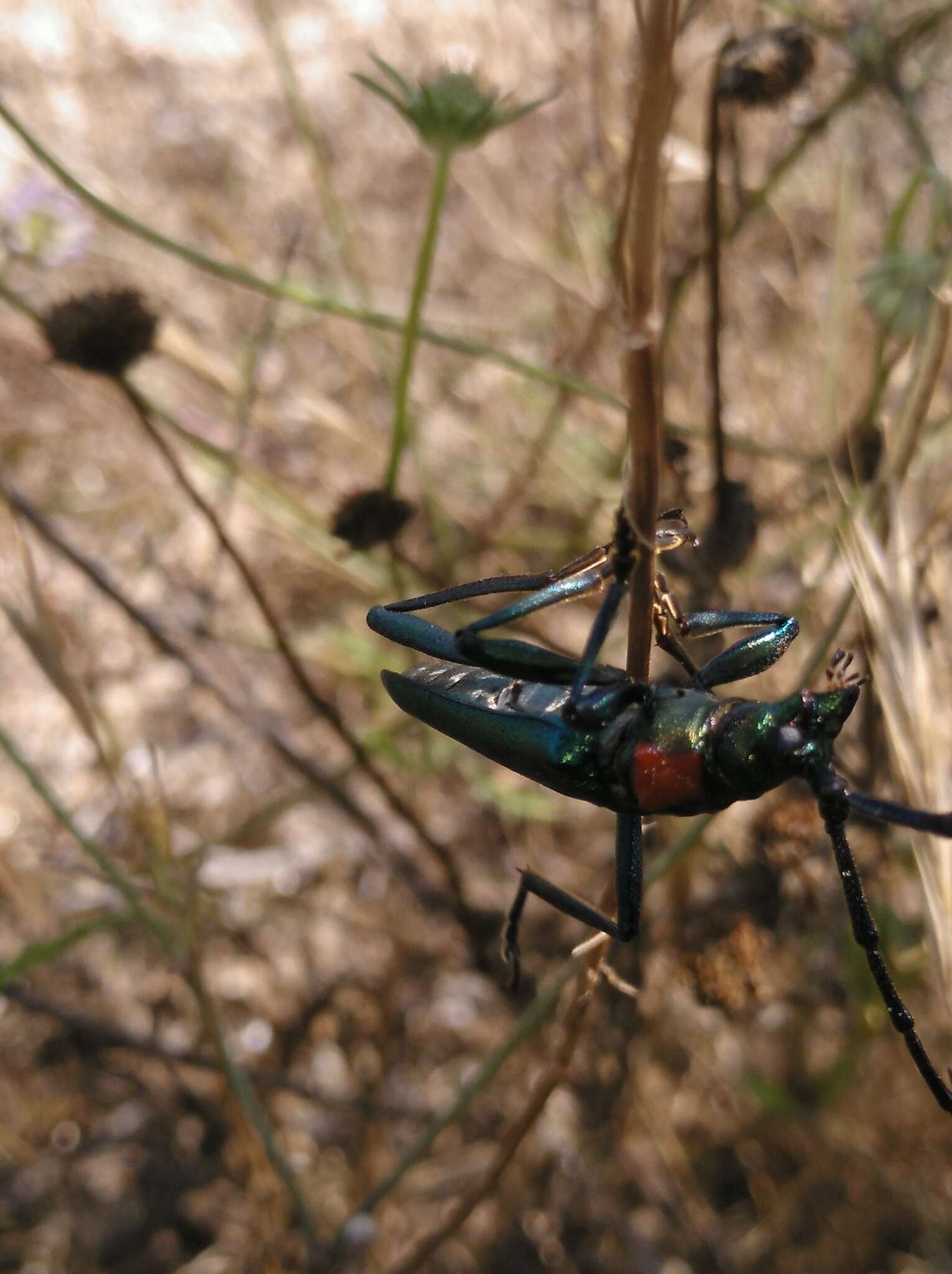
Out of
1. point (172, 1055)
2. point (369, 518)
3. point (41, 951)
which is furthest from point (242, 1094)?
point (369, 518)

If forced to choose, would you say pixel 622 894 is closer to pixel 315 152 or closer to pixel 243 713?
pixel 243 713

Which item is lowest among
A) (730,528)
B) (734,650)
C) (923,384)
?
(734,650)

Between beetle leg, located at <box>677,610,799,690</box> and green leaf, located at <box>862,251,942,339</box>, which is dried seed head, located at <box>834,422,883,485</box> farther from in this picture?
beetle leg, located at <box>677,610,799,690</box>

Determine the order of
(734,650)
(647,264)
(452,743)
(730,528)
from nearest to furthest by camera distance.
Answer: (647,264) → (734,650) → (730,528) → (452,743)

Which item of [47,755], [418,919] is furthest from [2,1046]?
[418,919]

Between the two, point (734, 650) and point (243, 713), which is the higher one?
point (243, 713)

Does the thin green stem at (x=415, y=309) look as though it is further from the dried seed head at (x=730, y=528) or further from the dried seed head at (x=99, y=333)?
the dried seed head at (x=730, y=528)

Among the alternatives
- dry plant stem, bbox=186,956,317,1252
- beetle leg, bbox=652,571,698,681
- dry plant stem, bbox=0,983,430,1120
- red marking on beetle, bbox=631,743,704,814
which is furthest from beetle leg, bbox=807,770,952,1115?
dry plant stem, bbox=0,983,430,1120
